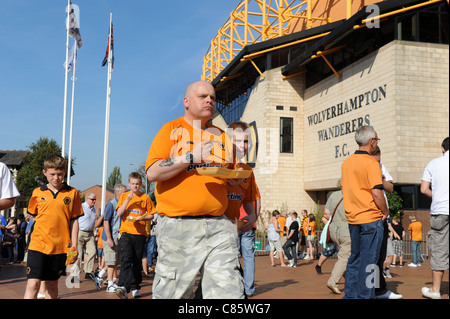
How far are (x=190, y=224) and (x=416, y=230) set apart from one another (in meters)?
11.4

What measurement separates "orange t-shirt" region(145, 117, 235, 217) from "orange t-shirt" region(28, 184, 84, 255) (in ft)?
7.44

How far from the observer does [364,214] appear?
5008mm

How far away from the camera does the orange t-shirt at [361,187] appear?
4.96 m

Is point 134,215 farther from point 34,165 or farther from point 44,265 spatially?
point 34,165

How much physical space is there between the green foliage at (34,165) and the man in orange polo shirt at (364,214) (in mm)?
51525

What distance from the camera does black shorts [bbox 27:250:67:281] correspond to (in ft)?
15.0

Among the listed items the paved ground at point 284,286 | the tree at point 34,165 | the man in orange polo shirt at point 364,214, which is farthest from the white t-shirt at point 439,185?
the tree at point 34,165

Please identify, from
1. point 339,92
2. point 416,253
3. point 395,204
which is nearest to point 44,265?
point 416,253

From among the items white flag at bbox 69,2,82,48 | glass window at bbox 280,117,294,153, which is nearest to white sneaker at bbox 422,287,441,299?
glass window at bbox 280,117,294,153

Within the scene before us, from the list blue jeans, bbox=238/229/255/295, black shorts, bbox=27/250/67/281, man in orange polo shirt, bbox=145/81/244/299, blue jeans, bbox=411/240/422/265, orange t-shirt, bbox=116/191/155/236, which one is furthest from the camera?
blue jeans, bbox=411/240/422/265

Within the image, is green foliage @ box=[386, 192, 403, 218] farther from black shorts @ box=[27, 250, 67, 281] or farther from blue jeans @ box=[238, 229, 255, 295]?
black shorts @ box=[27, 250, 67, 281]

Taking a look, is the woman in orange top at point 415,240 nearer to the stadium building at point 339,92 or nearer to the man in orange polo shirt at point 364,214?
the stadium building at point 339,92
